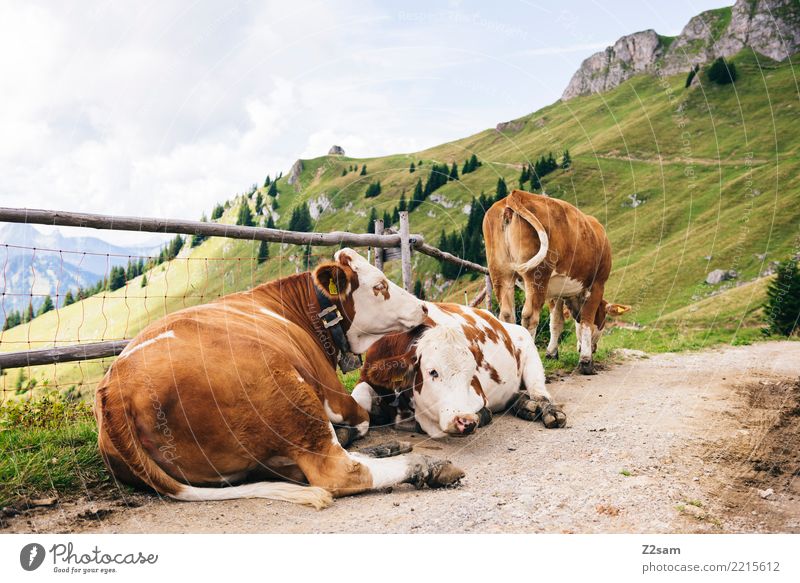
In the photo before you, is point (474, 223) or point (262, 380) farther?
point (474, 223)

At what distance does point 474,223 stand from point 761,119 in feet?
214

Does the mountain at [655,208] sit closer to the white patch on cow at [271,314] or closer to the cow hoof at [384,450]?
the white patch on cow at [271,314]

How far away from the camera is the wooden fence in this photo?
16.8 ft

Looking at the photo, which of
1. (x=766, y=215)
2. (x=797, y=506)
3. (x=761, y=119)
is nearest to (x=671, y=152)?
(x=761, y=119)

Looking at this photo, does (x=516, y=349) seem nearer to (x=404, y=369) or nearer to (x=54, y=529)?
(x=404, y=369)

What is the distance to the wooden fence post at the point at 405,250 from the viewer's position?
316 inches

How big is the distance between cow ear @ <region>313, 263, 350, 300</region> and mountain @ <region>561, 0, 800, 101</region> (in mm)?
59628

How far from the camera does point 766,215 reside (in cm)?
3547

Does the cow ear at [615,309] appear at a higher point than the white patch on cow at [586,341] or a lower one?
higher

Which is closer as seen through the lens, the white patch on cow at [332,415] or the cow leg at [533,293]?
the white patch on cow at [332,415]

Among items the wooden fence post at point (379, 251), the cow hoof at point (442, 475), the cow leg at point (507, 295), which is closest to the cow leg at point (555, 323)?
the cow leg at point (507, 295)

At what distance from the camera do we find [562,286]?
894cm

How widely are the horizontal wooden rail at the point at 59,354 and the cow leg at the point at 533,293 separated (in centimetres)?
530

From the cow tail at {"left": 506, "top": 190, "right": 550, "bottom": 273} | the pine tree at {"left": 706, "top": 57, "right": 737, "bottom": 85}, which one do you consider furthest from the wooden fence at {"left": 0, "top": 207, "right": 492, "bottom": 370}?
the pine tree at {"left": 706, "top": 57, "right": 737, "bottom": 85}
